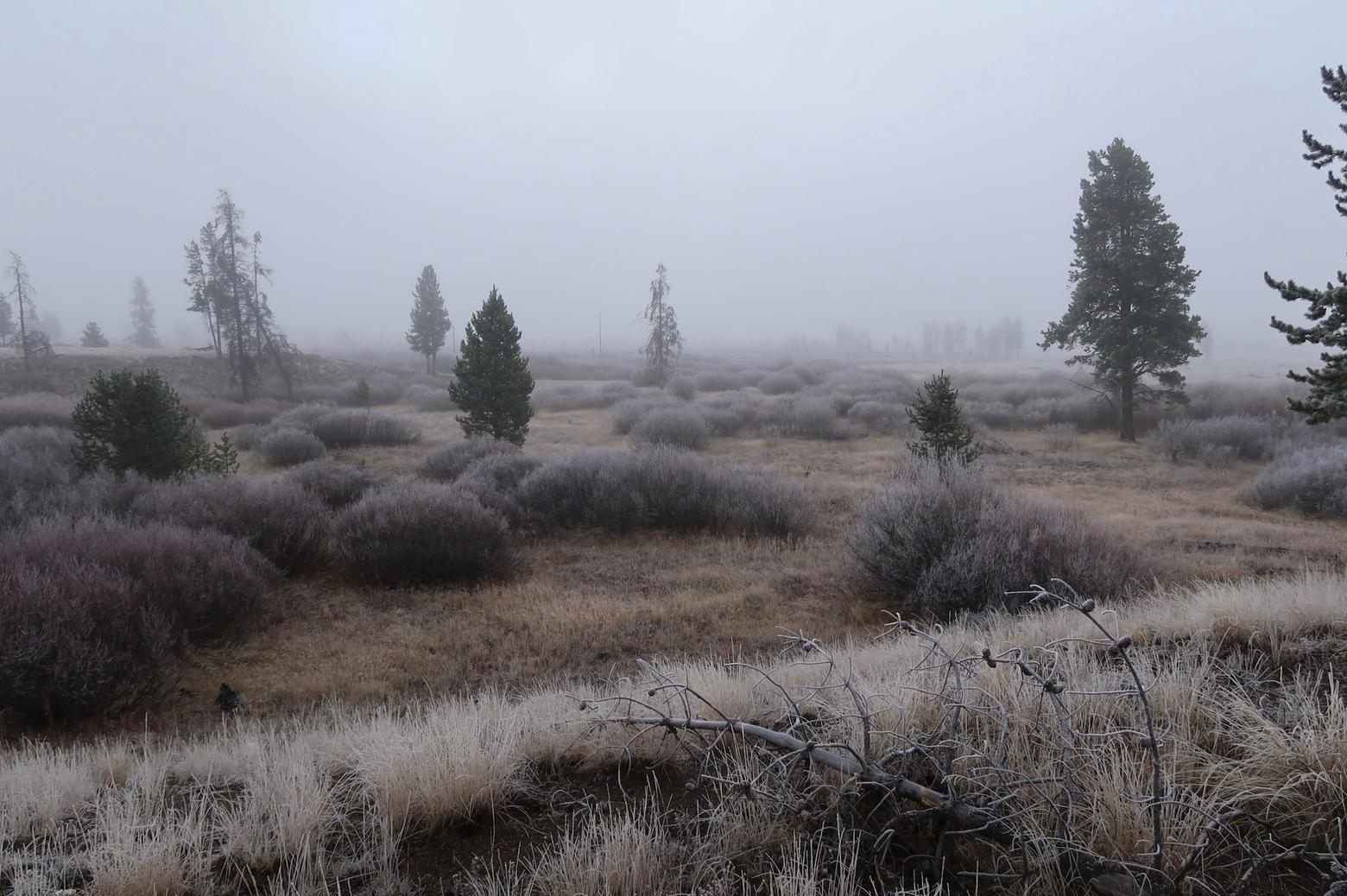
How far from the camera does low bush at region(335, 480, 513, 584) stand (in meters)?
9.26

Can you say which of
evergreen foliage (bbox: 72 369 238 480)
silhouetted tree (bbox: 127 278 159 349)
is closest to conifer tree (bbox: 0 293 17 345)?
silhouetted tree (bbox: 127 278 159 349)

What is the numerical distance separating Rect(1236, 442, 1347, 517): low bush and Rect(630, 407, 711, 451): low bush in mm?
13657

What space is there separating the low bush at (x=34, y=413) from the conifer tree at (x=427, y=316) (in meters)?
28.7

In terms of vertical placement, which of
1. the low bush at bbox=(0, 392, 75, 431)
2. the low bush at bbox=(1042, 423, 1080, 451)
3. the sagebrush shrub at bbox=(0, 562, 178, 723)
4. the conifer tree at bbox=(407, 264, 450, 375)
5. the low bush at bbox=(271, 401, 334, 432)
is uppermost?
the conifer tree at bbox=(407, 264, 450, 375)

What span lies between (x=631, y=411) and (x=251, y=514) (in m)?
17.3

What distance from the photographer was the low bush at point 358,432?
2156cm

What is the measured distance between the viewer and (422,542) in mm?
9320

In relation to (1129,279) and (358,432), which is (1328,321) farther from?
(358,432)

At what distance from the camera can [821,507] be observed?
1324cm

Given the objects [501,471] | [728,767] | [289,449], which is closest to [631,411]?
[289,449]

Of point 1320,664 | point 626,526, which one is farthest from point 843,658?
point 626,526

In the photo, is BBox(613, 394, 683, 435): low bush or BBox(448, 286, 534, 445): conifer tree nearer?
BBox(448, 286, 534, 445): conifer tree

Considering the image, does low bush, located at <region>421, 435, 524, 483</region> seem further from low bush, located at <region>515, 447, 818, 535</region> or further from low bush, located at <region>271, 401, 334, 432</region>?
low bush, located at <region>271, 401, 334, 432</region>

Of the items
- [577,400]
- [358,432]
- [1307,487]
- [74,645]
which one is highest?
[577,400]
